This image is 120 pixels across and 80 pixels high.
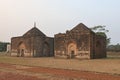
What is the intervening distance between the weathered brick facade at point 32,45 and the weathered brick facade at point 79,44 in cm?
635

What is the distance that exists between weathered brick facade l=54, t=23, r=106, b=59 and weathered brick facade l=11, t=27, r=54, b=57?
6.35 m

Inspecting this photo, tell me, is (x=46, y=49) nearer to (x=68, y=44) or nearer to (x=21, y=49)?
(x=21, y=49)

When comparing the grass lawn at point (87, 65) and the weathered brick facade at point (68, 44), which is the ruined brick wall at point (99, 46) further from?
the grass lawn at point (87, 65)

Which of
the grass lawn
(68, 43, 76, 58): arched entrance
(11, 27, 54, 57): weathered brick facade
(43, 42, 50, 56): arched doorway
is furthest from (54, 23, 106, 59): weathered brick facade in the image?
(43, 42, 50, 56): arched doorway

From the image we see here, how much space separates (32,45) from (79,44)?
1096 cm

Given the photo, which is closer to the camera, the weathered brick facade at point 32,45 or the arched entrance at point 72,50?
the arched entrance at point 72,50

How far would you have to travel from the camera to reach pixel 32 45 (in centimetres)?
4234

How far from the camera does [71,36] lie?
3550cm

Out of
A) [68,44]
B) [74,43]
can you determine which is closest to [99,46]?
[74,43]

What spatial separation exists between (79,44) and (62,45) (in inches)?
126

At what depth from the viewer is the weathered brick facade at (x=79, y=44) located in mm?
33844

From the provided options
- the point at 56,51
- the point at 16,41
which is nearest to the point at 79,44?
the point at 56,51

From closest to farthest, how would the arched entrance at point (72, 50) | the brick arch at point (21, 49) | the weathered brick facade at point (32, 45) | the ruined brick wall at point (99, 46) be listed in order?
the arched entrance at point (72, 50)
the ruined brick wall at point (99, 46)
the weathered brick facade at point (32, 45)
the brick arch at point (21, 49)

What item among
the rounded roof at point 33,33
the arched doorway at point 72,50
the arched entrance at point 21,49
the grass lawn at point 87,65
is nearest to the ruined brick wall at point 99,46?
the arched doorway at point 72,50
